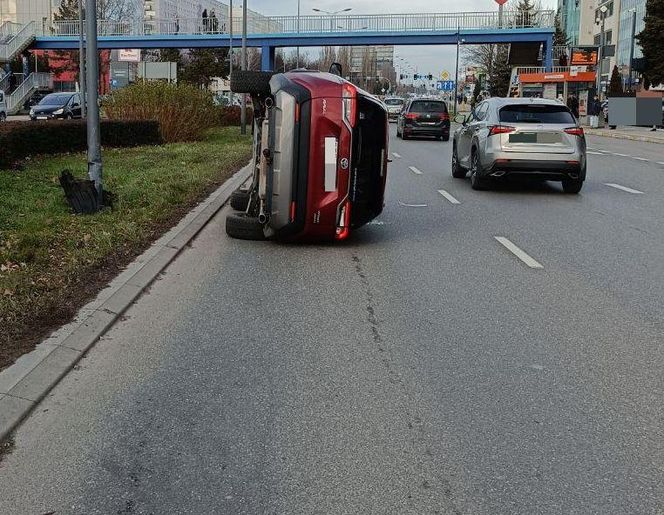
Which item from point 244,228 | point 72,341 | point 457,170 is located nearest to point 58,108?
point 457,170

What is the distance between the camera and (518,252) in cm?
992

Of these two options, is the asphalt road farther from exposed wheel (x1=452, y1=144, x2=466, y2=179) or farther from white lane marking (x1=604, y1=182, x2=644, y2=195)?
exposed wheel (x1=452, y1=144, x2=466, y2=179)

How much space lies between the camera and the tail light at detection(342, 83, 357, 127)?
363 inches

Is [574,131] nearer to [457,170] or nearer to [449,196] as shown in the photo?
[449,196]

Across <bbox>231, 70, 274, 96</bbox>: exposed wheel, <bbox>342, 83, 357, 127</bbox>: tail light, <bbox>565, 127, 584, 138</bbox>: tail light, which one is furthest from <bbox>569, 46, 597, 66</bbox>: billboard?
<bbox>342, 83, 357, 127</bbox>: tail light

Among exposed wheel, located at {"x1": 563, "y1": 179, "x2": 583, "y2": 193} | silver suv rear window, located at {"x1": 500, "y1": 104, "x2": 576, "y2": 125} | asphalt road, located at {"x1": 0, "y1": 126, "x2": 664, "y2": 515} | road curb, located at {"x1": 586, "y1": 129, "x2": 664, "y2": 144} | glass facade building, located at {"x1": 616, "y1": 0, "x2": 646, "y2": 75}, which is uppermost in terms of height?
glass facade building, located at {"x1": 616, "y1": 0, "x2": 646, "y2": 75}

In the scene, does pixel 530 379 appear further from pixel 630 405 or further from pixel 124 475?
pixel 124 475

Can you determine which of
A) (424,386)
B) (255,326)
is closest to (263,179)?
(255,326)

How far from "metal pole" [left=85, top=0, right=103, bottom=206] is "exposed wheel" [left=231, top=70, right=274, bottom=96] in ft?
7.72

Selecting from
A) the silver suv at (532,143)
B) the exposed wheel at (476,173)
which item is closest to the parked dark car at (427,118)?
the exposed wheel at (476,173)

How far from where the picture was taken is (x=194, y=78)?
8562 cm

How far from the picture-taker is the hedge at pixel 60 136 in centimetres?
1718

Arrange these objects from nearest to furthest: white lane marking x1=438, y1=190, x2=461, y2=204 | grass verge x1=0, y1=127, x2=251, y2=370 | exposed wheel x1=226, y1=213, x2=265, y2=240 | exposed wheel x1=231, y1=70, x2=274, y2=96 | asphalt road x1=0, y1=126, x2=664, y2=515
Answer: asphalt road x1=0, y1=126, x2=664, y2=515
grass verge x1=0, y1=127, x2=251, y2=370
exposed wheel x1=231, y1=70, x2=274, y2=96
exposed wheel x1=226, y1=213, x2=265, y2=240
white lane marking x1=438, y1=190, x2=461, y2=204

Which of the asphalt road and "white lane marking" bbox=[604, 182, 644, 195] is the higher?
"white lane marking" bbox=[604, 182, 644, 195]
